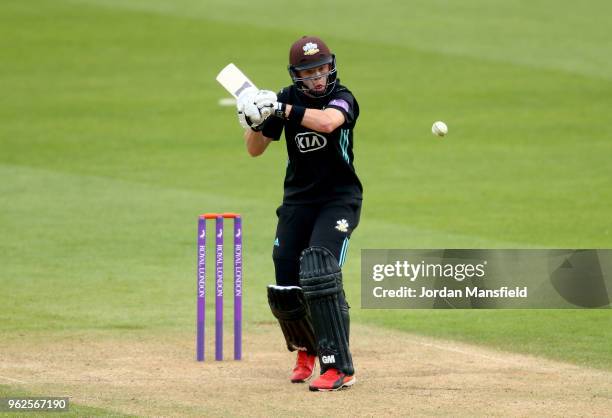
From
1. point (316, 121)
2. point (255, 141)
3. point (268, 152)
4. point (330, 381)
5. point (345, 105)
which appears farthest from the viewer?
point (268, 152)

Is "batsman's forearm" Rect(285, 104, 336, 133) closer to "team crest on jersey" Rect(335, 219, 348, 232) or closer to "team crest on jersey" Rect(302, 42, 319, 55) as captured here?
"team crest on jersey" Rect(302, 42, 319, 55)

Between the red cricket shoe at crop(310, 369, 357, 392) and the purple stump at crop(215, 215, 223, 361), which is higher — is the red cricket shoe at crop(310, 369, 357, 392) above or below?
below

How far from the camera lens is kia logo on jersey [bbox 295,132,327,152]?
24.1ft

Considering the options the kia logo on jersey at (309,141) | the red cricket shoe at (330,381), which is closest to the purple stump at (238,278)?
the kia logo on jersey at (309,141)

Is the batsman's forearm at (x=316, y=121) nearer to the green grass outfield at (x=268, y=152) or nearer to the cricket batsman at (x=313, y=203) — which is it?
the cricket batsman at (x=313, y=203)

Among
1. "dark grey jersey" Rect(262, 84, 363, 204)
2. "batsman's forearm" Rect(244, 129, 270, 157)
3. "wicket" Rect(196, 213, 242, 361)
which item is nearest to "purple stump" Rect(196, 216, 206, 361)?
"wicket" Rect(196, 213, 242, 361)

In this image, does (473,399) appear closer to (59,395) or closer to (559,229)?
(59,395)

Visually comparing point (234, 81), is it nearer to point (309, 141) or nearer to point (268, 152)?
point (309, 141)

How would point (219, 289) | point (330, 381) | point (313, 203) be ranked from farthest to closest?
point (219, 289) → point (313, 203) → point (330, 381)

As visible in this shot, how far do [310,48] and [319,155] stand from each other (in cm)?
63

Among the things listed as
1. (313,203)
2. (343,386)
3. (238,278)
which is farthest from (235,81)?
(343,386)

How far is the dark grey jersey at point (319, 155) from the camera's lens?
24.1ft

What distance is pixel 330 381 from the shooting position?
284 inches

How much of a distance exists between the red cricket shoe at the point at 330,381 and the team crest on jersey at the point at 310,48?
1834mm
